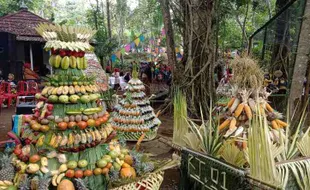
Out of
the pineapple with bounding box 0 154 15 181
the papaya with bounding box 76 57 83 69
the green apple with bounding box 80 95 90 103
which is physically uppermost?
the papaya with bounding box 76 57 83 69

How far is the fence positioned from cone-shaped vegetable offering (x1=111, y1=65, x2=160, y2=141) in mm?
2376

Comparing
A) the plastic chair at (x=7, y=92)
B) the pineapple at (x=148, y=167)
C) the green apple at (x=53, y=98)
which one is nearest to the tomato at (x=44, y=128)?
the green apple at (x=53, y=98)

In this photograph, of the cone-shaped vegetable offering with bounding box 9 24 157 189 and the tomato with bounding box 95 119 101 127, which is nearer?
the cone-shaped vegetable offering with bounding box 9 24 157 189

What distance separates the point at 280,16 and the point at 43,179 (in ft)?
17.9

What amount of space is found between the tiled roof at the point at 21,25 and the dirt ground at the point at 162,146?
11.3 feet

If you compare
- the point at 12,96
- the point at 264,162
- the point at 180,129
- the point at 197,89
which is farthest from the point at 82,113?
the point at 12,96

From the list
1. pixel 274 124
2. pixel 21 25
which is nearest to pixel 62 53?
pixel 274 124

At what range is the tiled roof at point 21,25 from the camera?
37.7 feet

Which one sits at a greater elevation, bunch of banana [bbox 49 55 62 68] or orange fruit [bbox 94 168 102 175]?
bunch of banana [bbox 49 55 62 68]

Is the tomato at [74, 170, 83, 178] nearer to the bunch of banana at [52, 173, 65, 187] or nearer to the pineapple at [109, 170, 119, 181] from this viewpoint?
the bunch of banana at [52, 173, 65, 187]

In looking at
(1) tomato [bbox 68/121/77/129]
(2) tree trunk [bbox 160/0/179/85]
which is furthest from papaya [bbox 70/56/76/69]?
(2) tree trunk [bbox 160/0/179/85]

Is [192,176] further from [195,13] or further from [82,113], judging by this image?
[195,13]

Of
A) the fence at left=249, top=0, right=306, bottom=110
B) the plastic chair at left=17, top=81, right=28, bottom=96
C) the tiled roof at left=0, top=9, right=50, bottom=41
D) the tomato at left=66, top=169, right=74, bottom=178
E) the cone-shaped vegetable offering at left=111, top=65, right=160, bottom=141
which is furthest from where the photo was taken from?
the tiled roof at left=0, top=9, right=50, bottom=41

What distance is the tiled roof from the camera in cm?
1148
